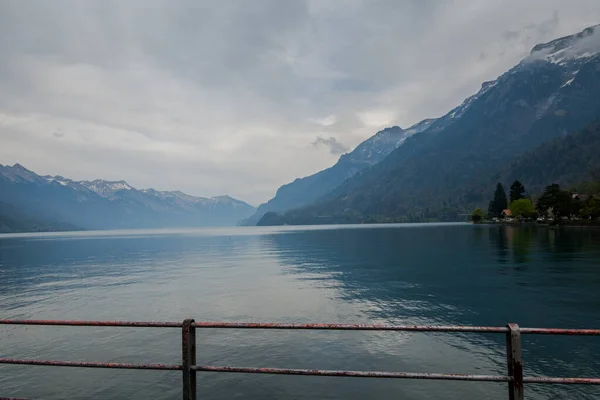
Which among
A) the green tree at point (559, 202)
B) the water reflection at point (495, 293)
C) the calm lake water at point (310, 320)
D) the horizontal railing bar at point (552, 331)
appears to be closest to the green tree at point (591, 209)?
the green tree at point (559, 202)

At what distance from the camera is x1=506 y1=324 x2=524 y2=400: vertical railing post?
6738mm

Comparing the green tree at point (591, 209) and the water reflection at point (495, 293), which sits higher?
the green tree at point (591, 209)

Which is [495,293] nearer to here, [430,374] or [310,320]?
[310,320]

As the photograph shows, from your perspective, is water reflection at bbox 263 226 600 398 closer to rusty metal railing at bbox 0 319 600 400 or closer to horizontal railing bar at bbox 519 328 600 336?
rusty metal railing at bbox 0 319 600 400

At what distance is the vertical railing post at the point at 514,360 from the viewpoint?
6738 millimetres

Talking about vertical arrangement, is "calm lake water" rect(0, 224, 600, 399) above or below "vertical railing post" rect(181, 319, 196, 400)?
below

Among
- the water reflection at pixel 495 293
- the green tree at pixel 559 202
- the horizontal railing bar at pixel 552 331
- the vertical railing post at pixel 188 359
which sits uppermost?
the green tree at pixel 559 202

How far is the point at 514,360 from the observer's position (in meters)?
6.88

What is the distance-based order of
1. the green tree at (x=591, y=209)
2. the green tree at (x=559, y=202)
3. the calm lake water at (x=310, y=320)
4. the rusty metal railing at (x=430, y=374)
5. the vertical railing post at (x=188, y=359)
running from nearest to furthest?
the rusty metal railing at (x=430, y=374), the vertical railing post at (x=188, y=359), the calm lake water at (x=310, y=320), the green tree at (x=591, y=209), the green tree at (x=559, y=202)

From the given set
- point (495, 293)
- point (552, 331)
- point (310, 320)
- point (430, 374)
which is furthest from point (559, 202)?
point (430, 374)

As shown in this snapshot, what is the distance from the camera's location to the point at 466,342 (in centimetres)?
2586

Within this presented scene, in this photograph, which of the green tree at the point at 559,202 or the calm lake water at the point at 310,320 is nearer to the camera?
the calm lake water at the point at 310,320

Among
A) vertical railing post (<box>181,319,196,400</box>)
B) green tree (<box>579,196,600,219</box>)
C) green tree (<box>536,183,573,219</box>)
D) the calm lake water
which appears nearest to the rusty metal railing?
vertical railing post (<box>181,319,196,400</box>)

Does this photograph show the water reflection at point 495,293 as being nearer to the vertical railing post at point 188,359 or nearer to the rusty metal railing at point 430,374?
the rusty metal railing at point 430,374
